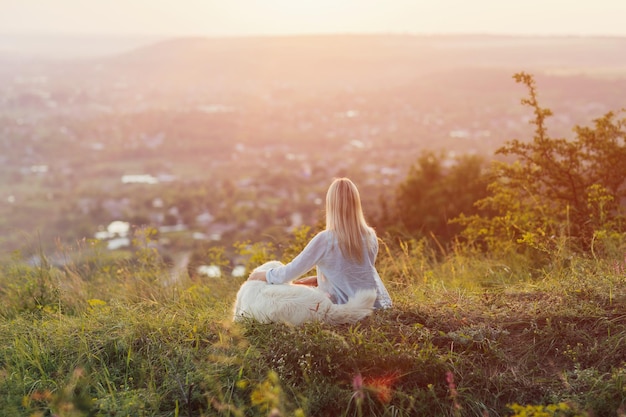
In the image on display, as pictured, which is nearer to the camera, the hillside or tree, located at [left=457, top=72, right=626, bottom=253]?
tree, located at [left=457, top=72, right=626, bottom=253]

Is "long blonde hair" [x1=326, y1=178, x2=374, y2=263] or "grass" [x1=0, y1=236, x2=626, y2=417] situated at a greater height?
"long blonde hair" [x1=326, y1=178, x2=374, y2=263]

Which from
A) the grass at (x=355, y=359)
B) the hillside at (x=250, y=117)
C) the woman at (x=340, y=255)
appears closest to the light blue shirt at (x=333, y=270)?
the woman at (x=340, y=255)

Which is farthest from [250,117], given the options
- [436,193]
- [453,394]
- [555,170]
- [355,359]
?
[453,394]

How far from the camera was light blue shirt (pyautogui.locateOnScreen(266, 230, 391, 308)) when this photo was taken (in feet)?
14.2

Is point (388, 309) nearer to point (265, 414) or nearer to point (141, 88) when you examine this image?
point (265, 414)

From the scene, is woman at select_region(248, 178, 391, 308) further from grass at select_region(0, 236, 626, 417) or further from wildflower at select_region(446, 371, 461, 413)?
wildflower at select_region(446, 371, 461, 413)

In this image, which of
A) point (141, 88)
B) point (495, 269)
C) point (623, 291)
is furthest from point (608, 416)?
point (141, 88)

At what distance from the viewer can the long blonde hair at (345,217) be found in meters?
4.34

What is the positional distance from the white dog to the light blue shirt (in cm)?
14

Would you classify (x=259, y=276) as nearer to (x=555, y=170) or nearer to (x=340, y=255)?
(x=340, y=255)

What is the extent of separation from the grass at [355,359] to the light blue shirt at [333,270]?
0.29 m

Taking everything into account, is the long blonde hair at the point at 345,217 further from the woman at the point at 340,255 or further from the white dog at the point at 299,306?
the white dog at the point at 299,306

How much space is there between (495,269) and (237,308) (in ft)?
9.88

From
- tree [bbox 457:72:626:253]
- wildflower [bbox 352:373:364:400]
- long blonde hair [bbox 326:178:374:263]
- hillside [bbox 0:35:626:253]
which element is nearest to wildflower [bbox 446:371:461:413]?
wildflower [bbox 352:373:364:400]
